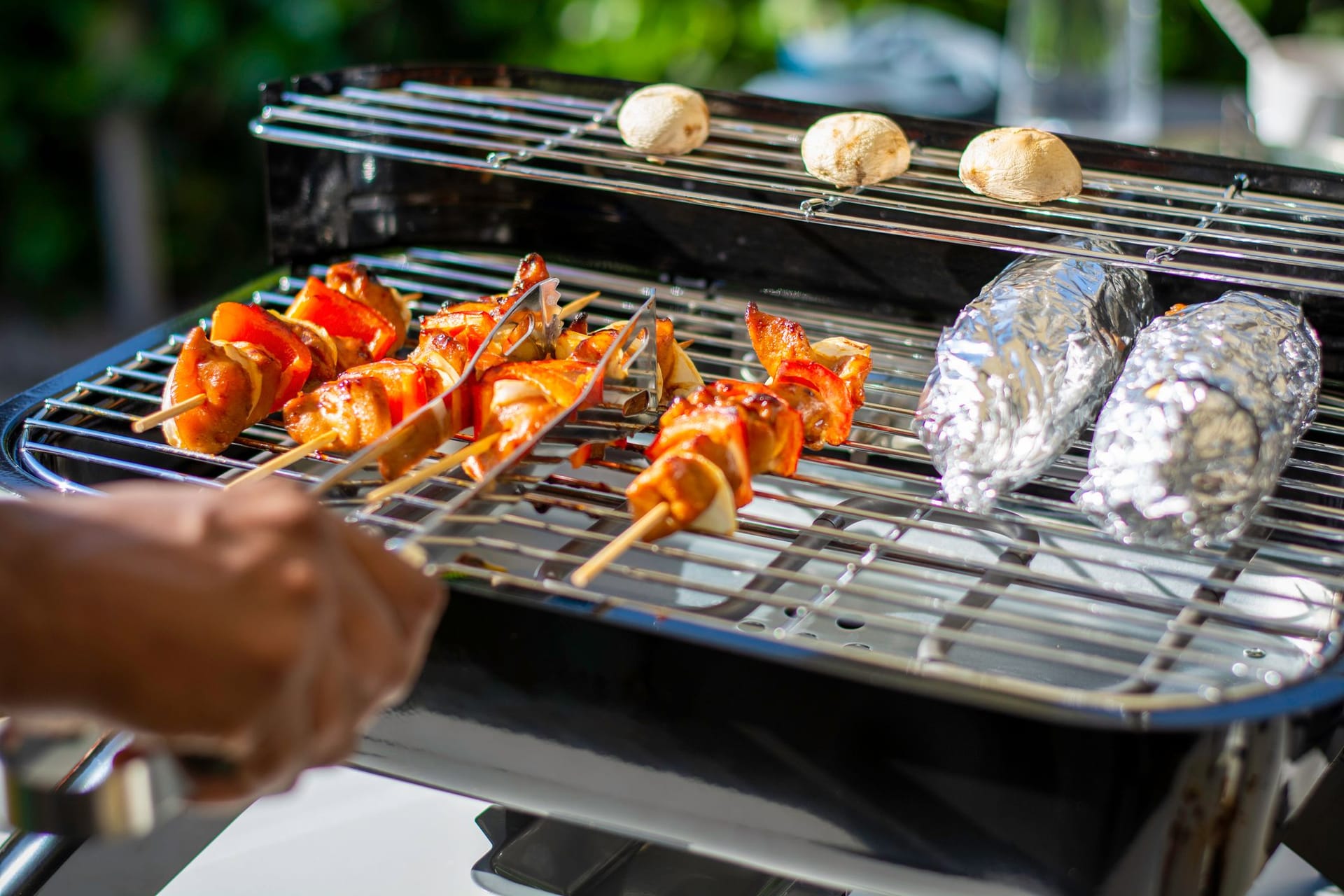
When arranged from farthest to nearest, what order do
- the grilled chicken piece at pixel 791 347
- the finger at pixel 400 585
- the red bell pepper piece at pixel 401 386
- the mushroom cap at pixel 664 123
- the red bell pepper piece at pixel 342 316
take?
the mushroom cap at pixel 664 123, the red bell pepper piece at pixel 342 316, the grilled chicken piece at pixel 791 347, the red bell pepper piece at pixel 401 386, the finger at pixel 400 585

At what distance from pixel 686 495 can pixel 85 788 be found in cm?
57

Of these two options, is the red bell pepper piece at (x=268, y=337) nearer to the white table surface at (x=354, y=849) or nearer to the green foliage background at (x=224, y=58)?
the white table surface at (x=354, y=849)

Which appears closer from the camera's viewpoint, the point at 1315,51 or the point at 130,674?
the point at 130,674

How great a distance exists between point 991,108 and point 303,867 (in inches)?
116

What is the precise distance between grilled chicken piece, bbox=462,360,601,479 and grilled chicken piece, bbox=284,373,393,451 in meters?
0.10

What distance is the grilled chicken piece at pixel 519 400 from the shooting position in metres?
1.34

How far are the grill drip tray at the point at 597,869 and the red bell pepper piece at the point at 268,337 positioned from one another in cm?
56

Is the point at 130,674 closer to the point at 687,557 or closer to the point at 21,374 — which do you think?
the point at 687,557

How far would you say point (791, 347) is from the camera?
4.96ft

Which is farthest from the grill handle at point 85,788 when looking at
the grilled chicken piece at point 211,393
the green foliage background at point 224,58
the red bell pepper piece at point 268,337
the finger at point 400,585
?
the green foliage background at point 224,58

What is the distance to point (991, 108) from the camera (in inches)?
143

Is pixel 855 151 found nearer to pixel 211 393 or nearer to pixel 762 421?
pixel 762 421

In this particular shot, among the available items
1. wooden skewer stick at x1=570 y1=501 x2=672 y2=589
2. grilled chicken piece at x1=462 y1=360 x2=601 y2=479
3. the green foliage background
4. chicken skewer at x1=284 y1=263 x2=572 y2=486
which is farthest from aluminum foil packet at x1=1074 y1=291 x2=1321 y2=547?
the green foliage background

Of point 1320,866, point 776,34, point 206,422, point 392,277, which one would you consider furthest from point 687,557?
point 776,34
